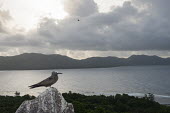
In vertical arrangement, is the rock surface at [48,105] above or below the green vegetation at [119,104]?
above

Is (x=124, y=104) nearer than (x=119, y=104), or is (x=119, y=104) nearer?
(x=119, y=104)

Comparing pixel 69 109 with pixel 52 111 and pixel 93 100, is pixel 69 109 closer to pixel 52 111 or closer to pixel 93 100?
pixel 52 111

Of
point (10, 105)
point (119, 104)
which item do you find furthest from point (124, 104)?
point (10, 105)

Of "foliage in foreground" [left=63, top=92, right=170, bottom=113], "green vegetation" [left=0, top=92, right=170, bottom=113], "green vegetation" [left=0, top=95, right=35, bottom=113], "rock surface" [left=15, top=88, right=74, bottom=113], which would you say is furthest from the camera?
"foliage in foreground" [left=63, top=92, right=170, bottom=113]

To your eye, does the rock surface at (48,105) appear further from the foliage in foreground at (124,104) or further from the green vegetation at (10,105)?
the foliage in foreground at (124,104)

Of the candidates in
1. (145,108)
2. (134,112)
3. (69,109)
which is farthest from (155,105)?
(69,109)

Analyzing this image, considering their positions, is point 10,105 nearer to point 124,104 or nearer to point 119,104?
Result: point 119,104

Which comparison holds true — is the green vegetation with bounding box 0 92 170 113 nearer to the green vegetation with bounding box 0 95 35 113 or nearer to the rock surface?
the green vegetation with bounding box 0 95 35 113

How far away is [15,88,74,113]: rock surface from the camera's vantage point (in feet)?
44.6

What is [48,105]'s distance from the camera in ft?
44.7

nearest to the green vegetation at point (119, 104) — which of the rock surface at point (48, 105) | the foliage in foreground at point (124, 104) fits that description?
the foliage in foreground at point (124, 104)

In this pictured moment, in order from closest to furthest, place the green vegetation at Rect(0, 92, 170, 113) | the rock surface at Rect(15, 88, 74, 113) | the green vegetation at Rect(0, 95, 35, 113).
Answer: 1. the rock surface at Rect(15, 88, 74, 113)
2. the green vegetation at Rect(0, 95, 35, 113)
3. the green vegetation at Rect(0, 92, 170, 113)

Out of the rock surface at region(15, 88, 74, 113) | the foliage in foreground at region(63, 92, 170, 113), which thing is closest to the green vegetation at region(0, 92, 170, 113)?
the foliage in foreground at region(63, 92, 170, 113)

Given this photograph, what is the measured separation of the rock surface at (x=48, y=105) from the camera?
1359 centimetres
